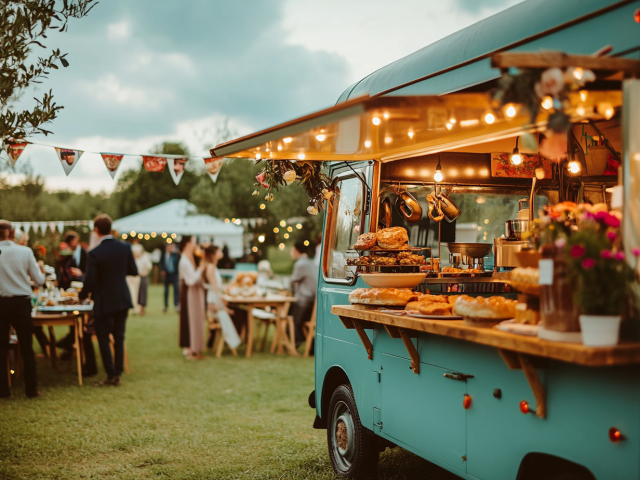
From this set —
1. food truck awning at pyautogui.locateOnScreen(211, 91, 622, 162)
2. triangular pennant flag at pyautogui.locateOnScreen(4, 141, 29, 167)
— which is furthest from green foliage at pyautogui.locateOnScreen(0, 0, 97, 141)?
food truck awning at pyautogui.locateOnScreen(211, 91, 622, 162)

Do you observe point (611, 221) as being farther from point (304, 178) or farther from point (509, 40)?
point (304, 178)

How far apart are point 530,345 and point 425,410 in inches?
53.4

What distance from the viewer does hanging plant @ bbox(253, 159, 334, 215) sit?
5191mm

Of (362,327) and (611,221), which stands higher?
(611,221)

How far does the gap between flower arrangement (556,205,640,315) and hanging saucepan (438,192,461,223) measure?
Result: 281 cm

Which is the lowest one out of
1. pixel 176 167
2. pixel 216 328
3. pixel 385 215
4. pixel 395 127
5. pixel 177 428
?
pixel 177 428

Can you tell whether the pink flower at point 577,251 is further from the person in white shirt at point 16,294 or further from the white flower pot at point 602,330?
the person in white shirt at point 16,294

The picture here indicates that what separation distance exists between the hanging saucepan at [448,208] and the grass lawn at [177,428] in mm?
2126

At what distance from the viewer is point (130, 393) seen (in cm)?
823

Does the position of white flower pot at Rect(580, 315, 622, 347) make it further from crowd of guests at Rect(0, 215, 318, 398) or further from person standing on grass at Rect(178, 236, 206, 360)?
person standing on grass at Rect(178, 236, 206, 360)

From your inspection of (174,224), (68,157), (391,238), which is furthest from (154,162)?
(174,224)

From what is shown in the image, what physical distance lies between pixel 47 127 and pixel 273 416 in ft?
13.5

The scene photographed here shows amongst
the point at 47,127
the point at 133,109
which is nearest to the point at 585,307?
the point at 47,127

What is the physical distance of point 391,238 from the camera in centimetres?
450
